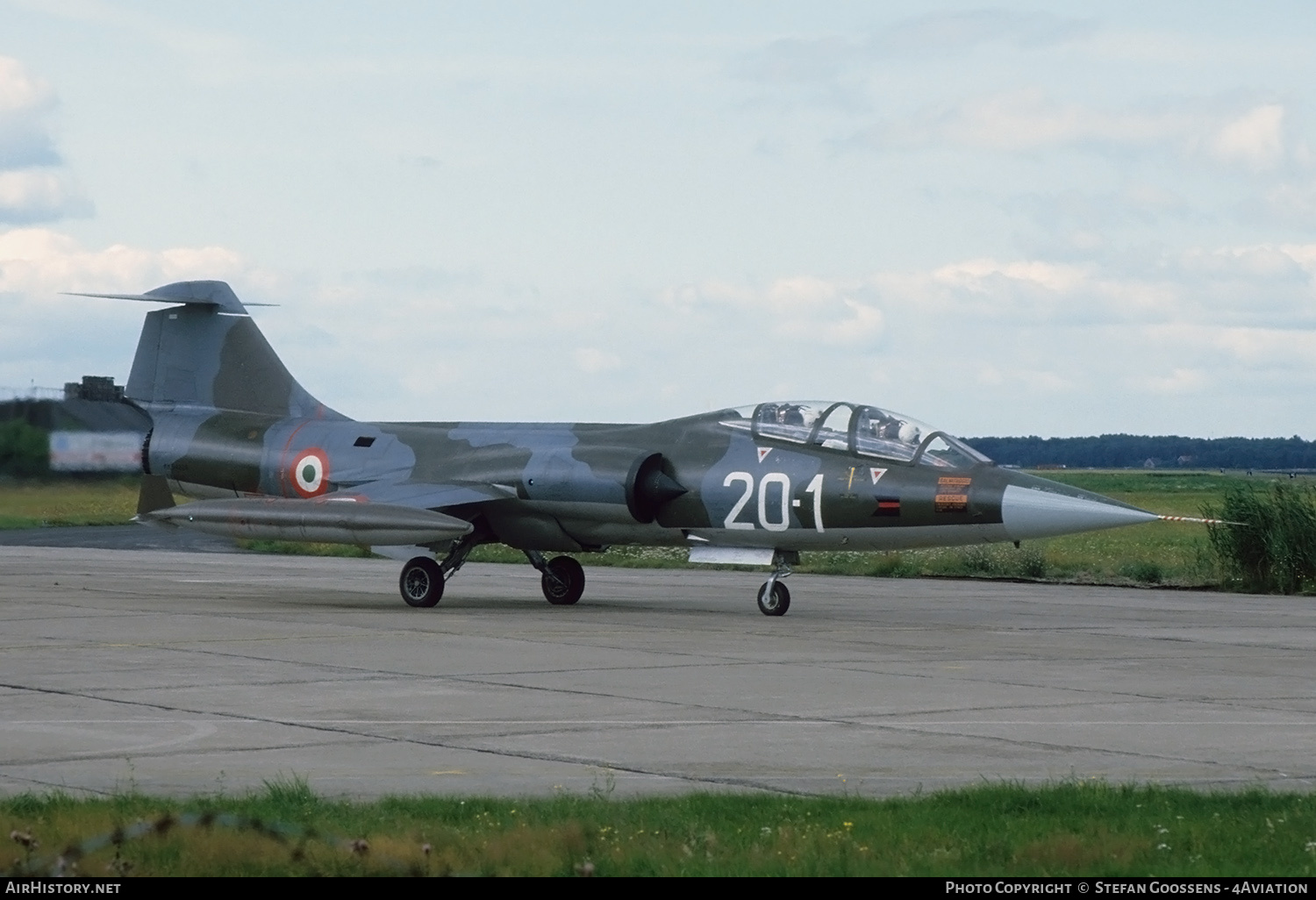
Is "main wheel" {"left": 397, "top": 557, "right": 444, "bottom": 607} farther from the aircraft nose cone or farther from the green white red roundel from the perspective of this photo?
the aircraft nose cone

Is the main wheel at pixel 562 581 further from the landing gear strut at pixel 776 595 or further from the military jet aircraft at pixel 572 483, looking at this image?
the landing gear strut at pixel 776 595

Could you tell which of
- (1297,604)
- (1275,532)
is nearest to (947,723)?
(1297,604)

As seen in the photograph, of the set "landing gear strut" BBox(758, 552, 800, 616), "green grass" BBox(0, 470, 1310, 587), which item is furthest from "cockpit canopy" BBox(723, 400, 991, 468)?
"green grass" BBox(0, 470, 1310, 587)

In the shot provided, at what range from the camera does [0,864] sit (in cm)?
607

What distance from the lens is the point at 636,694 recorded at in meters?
12.2

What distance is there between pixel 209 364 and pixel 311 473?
2689 mm

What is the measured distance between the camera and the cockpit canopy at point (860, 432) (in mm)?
18359

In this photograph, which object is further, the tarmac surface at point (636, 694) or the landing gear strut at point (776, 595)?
the landing gear strut at point (776, 595)

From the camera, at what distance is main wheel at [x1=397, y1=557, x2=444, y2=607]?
2022 cm

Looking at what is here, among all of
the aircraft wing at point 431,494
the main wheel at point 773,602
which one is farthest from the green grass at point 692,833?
the aircraft wing at point 431,494

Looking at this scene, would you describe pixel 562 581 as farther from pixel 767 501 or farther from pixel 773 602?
pixel 767 501

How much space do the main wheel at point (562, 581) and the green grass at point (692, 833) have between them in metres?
13.4

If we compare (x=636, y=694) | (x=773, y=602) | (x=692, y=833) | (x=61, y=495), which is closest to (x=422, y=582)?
(x=773, y=602)
